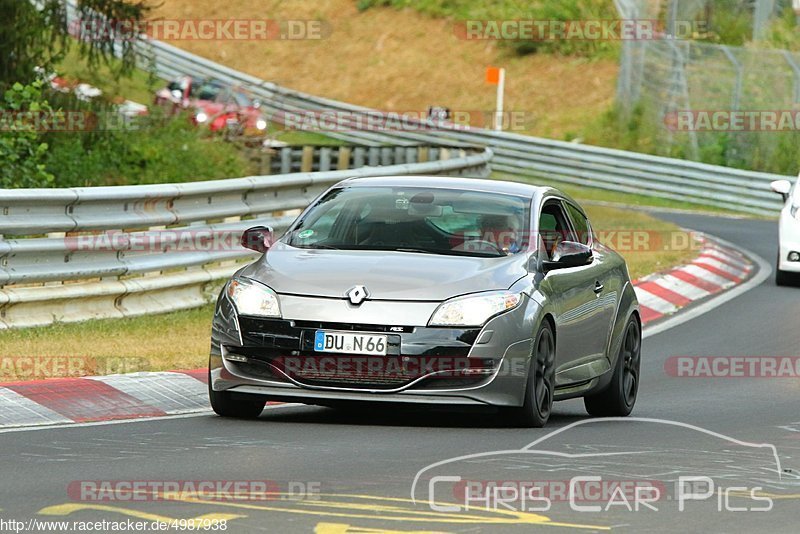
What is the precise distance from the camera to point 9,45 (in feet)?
75.3

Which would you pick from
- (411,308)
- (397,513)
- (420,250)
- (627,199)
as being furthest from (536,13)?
(397,513)

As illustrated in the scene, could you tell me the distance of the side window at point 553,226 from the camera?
11281mm

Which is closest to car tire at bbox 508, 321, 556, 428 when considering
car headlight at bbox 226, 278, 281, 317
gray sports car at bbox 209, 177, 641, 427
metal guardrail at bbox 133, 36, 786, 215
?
gray sports car at bbox 209, 177, 641, 427

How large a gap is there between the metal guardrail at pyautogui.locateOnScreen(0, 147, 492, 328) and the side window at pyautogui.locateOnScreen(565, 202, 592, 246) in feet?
13.7

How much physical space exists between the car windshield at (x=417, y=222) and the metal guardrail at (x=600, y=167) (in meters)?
21.2

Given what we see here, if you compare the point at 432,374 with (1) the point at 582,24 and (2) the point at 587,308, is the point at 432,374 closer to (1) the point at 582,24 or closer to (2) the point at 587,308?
(2) the point at 587,308

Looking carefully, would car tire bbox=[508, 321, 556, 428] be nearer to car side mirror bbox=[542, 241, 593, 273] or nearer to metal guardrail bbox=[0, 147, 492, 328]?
car side mirror bbox=[542, 241, 593, 273]

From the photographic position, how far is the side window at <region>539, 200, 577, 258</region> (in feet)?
37.0

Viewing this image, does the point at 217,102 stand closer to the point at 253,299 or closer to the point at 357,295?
the point at 253,299

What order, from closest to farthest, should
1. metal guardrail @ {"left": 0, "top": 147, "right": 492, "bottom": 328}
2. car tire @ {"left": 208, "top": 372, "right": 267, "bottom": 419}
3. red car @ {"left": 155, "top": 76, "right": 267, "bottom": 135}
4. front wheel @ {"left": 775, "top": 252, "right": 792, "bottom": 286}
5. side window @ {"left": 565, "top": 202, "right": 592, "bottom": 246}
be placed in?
car tire @ {"left": 208, "top": 372, "right": 267, "bottom": 419} < side window @ {"left": 565, "top": 202, "right": 592, "bottom": 246} < metal guardrail @ {"left": 0, "top": 147, "right": 492, "bottom": 328} < front wheel @ {"left": 775, "top": 252, "right": 792, "bottom": 286} < red car @ {"left": 155, "top": 76, "right": 267, "bottom": 135}

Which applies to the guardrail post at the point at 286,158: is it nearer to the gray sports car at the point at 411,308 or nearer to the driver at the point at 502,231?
the gray sports car at the point at 411,308

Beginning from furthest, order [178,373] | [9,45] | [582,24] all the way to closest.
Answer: [582,24], [9,45], [178,373]

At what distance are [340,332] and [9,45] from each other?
1435 centimetres

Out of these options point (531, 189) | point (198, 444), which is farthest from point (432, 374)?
point (531, 189)
